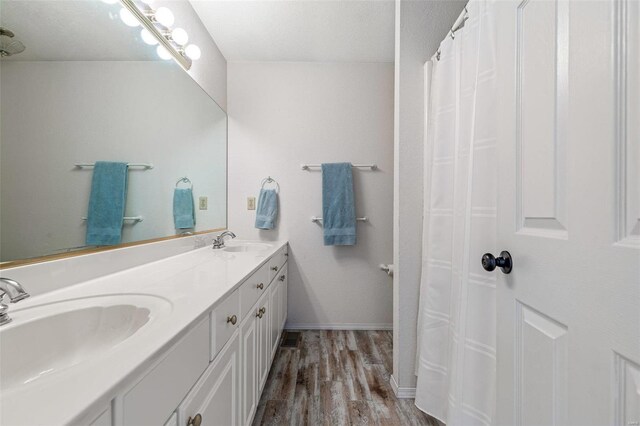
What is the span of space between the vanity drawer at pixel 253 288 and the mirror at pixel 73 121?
21.8 inches

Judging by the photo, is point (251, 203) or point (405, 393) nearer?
point (405, 393)

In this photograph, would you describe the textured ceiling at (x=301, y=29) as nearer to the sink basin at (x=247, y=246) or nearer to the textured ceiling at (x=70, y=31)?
the textured ceiling at (x=70, y=31)

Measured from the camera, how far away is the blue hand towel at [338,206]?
2174mm

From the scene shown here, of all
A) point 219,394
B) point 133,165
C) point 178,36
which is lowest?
point 219,394

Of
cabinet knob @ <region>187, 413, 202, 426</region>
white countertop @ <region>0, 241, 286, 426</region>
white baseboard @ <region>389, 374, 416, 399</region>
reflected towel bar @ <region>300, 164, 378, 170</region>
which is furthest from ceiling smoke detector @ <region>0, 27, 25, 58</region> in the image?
white baseboard @ <region>389, 374, 416, 399</region>

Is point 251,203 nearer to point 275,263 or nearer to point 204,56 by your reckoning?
point 275,263

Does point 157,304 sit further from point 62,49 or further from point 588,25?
point 588,25

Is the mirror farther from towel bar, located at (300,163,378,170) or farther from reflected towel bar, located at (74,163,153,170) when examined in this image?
towel bar, located at (300,163,378,170)

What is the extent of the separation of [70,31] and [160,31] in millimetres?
514

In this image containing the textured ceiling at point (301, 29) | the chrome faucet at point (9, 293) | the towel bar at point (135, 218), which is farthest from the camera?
the textured ceiling at point (301, 29)

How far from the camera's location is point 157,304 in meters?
0.69

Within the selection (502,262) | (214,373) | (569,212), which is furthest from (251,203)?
(569,212)

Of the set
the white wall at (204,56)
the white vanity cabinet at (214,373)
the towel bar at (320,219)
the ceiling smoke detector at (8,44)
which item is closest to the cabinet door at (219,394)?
the white vanity cabinet at (214,373)

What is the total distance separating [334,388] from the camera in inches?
58.8
